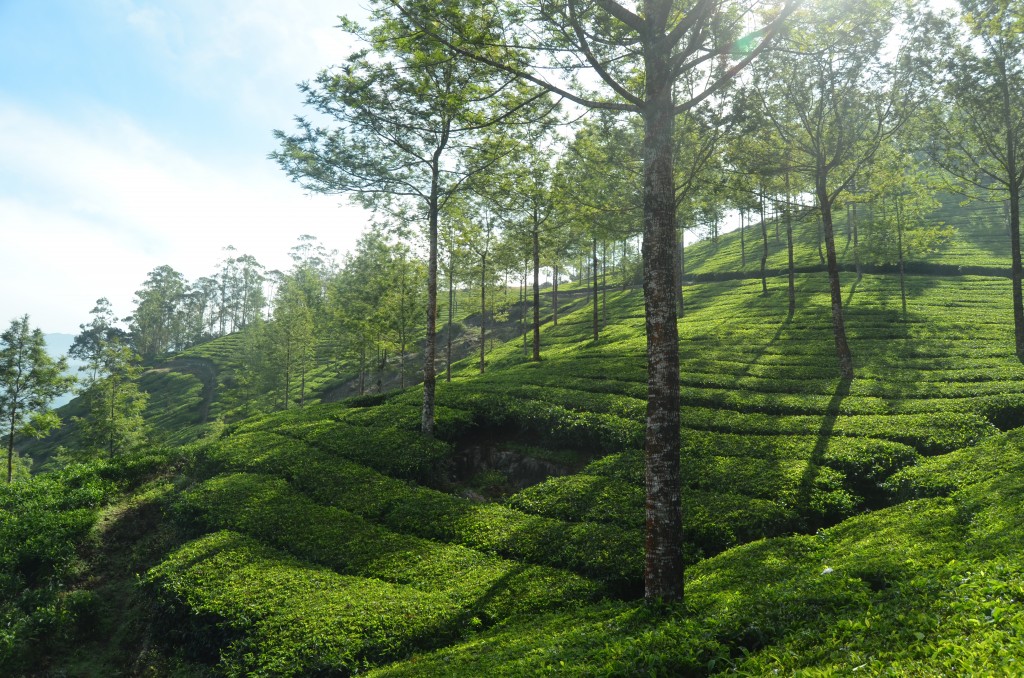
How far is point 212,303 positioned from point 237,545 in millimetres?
131794

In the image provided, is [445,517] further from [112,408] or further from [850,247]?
[850,247]

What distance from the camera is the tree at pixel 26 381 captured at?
34.7m

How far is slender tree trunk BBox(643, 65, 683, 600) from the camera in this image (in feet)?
30.2

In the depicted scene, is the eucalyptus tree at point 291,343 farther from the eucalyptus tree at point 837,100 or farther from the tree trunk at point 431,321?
the eucalyptus tree at point 837,100

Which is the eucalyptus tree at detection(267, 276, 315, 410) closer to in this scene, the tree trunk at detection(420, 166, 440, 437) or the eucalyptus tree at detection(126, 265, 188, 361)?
the tree trunk at detection(420, 166, 440, 437)

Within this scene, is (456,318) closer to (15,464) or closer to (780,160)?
(15,464)

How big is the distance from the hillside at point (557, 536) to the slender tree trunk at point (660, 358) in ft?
2.84

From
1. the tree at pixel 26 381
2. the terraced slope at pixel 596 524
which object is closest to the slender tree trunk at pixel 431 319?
the terraced slope at pixel 596 524

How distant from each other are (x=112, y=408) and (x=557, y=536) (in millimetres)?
42708

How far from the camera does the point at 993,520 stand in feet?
31.2

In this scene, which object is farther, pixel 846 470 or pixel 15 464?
pixel 15 464

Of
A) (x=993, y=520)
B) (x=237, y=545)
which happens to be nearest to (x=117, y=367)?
(x=237, y=545)

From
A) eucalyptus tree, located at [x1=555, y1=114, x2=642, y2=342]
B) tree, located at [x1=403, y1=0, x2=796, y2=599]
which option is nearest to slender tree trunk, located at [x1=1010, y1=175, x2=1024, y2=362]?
eucalyptus tree, located at [x1=555, y1=114, x2=642, y2=342]

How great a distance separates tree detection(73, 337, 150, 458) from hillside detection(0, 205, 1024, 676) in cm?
2265
